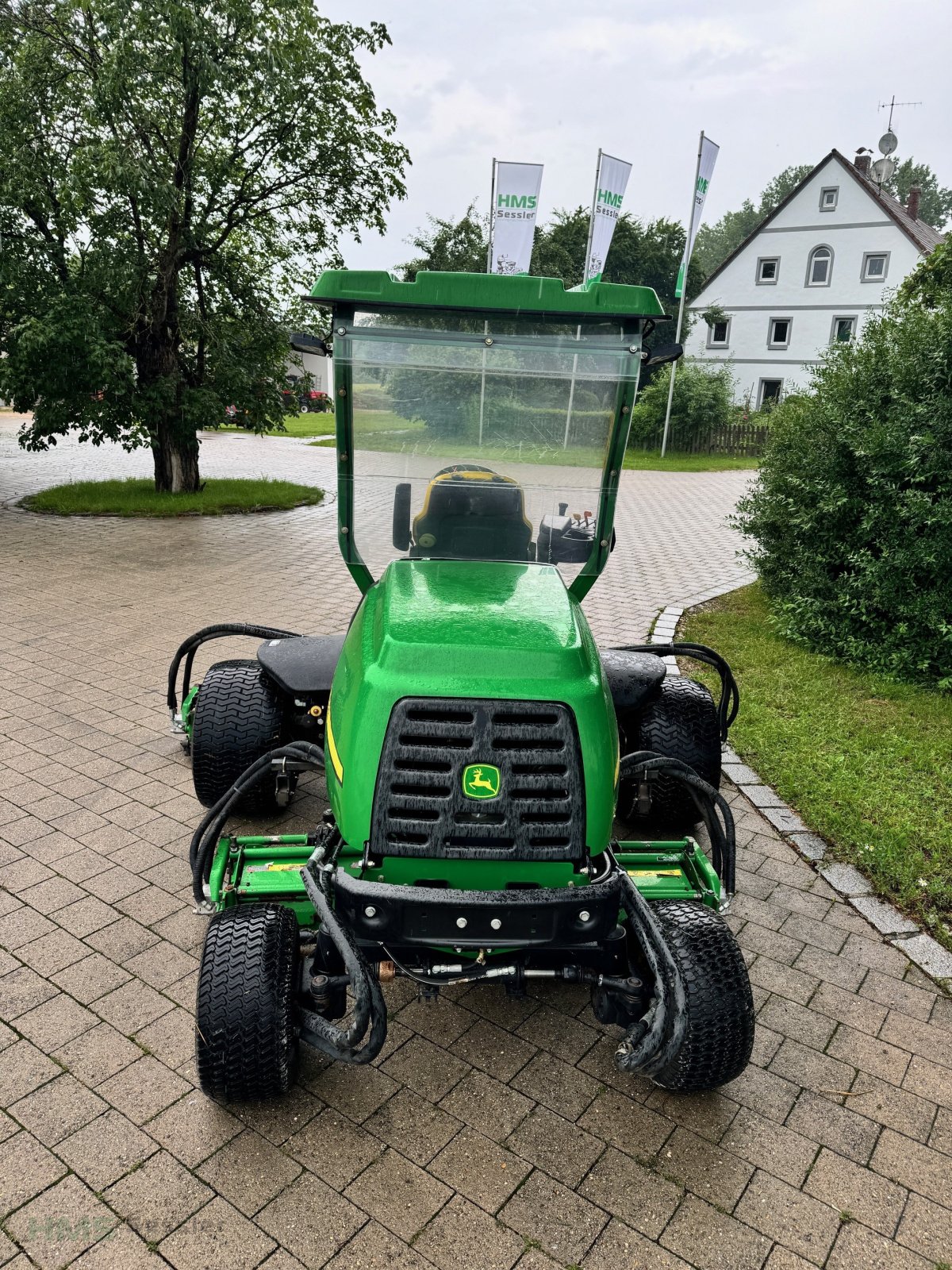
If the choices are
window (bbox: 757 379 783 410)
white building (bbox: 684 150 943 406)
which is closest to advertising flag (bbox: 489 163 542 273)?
white building (bbox: 684 150 943 406)

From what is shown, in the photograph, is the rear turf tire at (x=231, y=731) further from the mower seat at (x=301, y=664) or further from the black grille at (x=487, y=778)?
the black grille at (x=487, y=778)

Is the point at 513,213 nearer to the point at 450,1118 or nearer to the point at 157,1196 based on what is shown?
the point at 450,1118

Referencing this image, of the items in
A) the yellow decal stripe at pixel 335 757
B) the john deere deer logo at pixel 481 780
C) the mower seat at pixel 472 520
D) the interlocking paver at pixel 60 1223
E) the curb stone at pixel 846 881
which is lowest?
the interlocking paver at pixel 60 1223

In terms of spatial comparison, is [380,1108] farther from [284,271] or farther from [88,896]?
[284,271]

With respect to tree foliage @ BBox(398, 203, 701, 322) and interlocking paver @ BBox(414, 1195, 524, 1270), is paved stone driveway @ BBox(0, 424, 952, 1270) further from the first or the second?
tree foliage @ BBox(398, 203, 701, 322)

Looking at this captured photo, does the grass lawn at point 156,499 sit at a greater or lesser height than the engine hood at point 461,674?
lesser

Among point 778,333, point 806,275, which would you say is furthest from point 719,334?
point 806,275

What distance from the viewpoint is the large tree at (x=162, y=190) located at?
999 centimetres

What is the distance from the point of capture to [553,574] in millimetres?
3314

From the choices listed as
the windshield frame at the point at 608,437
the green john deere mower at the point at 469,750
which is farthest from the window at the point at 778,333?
the windshield frame at the point at 608,437

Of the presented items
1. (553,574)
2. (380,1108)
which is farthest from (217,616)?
(380,1108)

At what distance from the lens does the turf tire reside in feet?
13.0

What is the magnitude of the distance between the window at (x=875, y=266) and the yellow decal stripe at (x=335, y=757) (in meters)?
34.3

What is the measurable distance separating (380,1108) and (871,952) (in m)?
2.07
